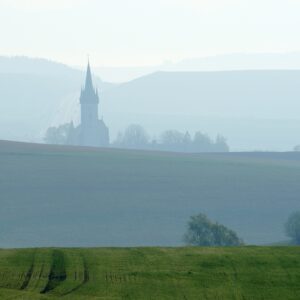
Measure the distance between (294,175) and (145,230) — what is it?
2877 centimetres


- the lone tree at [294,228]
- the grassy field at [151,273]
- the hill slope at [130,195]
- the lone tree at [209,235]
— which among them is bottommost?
the grassy field at [151,273]

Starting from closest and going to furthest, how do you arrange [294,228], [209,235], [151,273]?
[151,273]
[209,235]
[294,228]

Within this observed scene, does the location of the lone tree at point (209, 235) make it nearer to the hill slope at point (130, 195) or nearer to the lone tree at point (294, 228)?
the lone tree at point (294, 228)

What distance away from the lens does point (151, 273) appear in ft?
88.0

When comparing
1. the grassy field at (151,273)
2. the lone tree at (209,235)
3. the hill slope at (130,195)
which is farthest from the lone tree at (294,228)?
the grassy field at (151,273)

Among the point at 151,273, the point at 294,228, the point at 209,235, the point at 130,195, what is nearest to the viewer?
the point at 151,273

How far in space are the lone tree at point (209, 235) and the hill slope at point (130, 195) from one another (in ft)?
97.8

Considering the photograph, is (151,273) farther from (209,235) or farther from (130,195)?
(130,195)

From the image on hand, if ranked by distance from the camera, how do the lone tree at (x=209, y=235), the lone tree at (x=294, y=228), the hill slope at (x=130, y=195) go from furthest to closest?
the hill slope at (x=130, y=195) < the lone tree at (x=294, y=228) < the lone tree at (x=209, y=235)

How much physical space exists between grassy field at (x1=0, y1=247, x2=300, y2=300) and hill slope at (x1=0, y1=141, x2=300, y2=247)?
63.4 m

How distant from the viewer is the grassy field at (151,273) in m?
24.7

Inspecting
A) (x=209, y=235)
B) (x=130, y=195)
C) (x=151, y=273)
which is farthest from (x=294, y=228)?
(x=151, y=273)

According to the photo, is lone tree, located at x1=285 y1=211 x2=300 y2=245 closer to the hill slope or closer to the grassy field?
the hill slope

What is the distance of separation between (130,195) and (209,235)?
5494 cm
